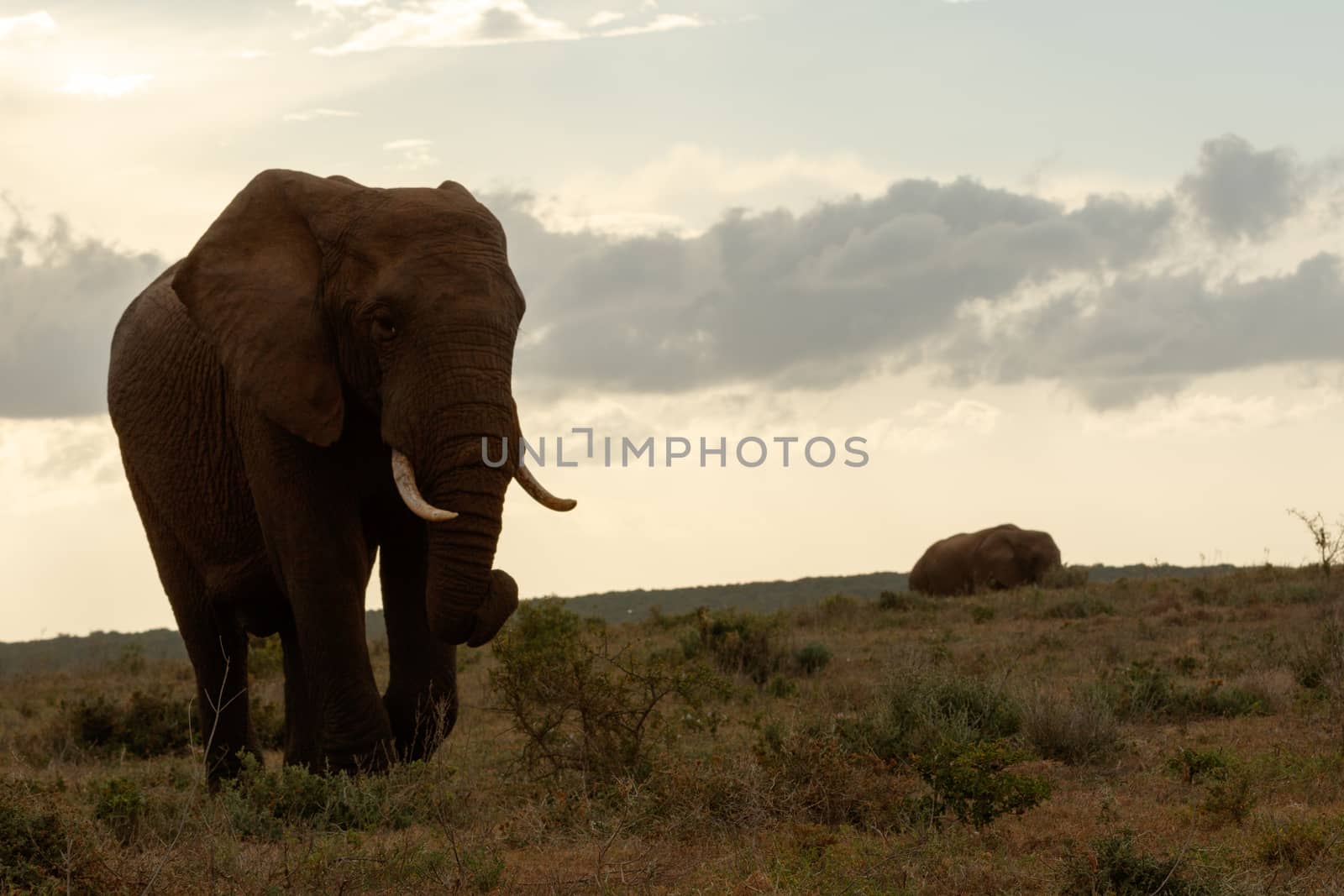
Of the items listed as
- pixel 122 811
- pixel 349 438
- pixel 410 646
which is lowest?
pixel 122 811

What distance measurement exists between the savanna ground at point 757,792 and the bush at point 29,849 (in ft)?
0.04

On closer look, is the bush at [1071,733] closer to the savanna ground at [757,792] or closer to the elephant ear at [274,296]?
the savanna ground at [757,792]

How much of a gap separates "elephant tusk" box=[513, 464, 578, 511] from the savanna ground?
3.95 feet

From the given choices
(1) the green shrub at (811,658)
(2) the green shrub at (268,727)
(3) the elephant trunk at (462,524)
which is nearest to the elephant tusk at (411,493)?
(3) the elephant trunk at (462,524)

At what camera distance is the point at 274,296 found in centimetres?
870

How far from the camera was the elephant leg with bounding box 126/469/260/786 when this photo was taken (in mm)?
10328

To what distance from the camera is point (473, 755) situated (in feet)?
36.2

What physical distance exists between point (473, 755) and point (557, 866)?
430 cm

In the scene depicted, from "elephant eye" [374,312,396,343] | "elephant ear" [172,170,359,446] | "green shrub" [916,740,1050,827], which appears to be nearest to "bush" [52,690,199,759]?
"elephant ear" [172,170,359,446]

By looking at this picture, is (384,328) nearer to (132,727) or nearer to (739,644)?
(132,727)

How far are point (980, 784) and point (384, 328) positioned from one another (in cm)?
385

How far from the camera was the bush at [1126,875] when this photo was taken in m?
5.95

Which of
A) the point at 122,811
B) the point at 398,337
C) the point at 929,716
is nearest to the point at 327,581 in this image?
the point at 398,337

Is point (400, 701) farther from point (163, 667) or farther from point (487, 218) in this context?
point (163, 667)
